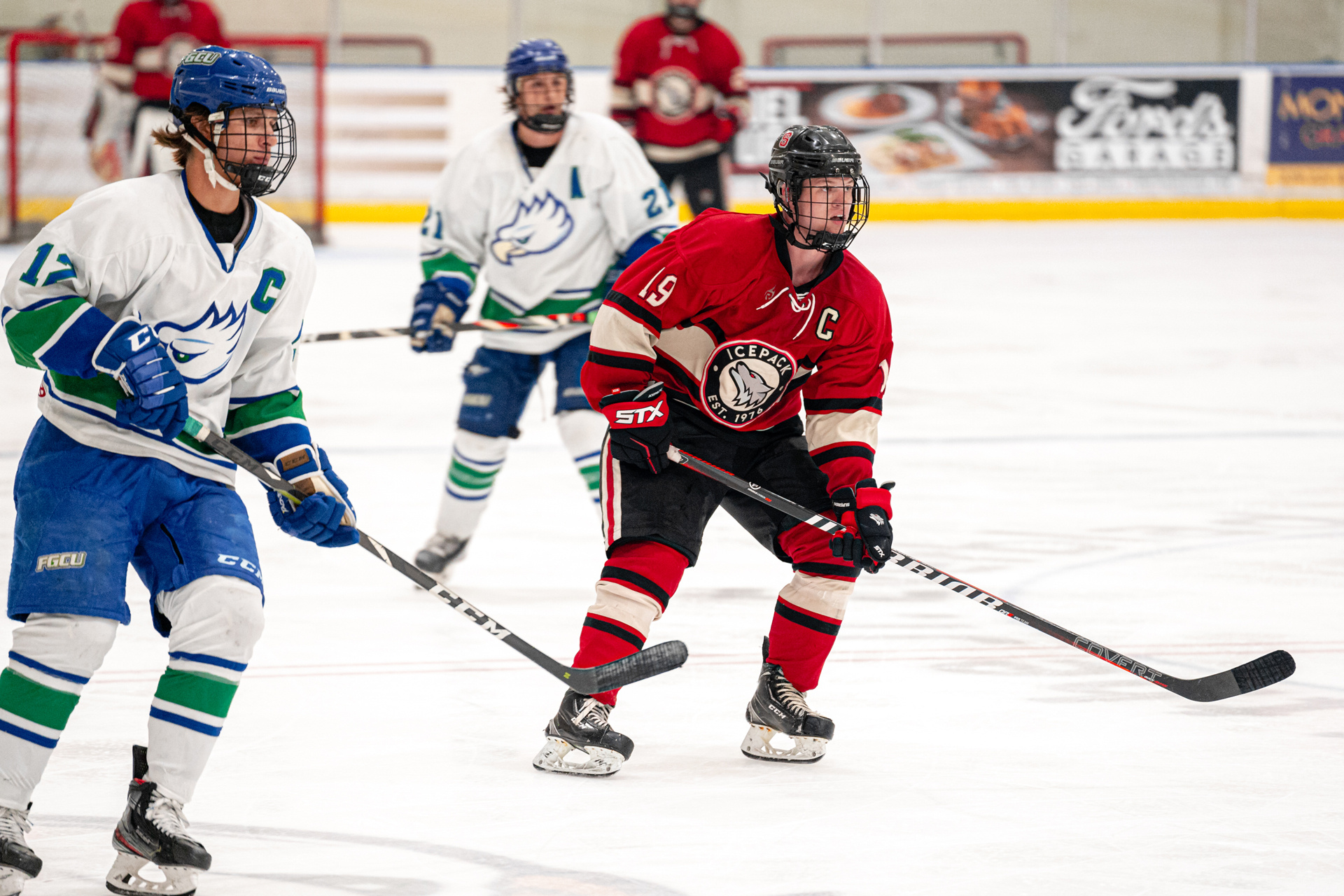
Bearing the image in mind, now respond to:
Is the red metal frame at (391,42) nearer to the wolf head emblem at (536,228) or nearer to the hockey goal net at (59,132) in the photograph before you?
the hockey goal net at (59,132)

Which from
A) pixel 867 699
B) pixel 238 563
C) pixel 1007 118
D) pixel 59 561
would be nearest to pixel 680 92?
pixel 1007 118

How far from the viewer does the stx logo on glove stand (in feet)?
8.68

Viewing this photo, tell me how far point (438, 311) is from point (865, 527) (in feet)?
5.17

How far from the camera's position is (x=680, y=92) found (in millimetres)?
8750

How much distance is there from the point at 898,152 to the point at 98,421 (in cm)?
1049

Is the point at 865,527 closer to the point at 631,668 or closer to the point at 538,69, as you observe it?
the point at 631,668

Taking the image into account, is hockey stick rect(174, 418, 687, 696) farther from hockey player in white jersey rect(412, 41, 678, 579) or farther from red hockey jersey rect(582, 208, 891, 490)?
hockey player in white jersey rect(412, 41, 678, 579)

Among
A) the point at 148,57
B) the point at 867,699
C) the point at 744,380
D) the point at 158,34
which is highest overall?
the point at 158,34

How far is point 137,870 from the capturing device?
83.2 inches

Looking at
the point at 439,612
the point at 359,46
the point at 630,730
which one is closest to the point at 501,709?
the point at 630,730

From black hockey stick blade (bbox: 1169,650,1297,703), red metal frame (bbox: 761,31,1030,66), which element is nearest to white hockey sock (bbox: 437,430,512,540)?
black hockey stick blade (bbox: 1169,650,1297,703)

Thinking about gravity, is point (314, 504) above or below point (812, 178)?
below

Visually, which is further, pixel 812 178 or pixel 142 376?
pixel 812 178

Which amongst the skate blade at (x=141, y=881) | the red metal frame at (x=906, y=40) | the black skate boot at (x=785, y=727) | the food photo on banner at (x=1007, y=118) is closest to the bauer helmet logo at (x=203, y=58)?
the skate blade at (x=141, y=881)
